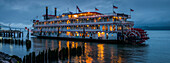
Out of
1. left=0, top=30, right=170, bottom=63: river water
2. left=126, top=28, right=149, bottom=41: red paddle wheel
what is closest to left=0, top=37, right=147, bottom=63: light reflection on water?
left=0, top=30, right=170, bottom=63: river water

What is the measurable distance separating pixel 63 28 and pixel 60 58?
35102 mm

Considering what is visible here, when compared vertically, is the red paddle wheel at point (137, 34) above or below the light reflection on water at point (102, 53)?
above

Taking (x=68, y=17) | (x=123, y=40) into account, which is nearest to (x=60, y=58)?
(x=123, y=40)

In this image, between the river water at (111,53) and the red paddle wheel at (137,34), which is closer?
the river water at (111,53)

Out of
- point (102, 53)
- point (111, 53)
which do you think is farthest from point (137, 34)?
point (102, 53)

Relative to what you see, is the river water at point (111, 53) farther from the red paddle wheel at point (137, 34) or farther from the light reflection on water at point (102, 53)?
the red paddle wheel at point (137, 34)

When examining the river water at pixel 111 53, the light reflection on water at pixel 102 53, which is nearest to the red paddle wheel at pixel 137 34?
the river water at pixel 111 53

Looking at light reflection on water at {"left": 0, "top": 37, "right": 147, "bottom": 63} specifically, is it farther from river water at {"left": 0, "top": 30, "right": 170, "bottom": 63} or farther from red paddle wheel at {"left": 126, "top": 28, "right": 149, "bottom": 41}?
red paddle wheel at {"left": 126, "top": 28, "right": 149, "bottom": 41}

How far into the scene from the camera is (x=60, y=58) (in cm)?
2014

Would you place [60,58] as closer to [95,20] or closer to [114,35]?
[114,35]

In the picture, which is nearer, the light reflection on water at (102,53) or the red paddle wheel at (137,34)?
the light reflection on water at (102,53)

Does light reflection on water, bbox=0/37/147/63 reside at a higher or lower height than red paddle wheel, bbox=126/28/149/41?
lower

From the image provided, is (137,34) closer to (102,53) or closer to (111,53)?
(111,53)

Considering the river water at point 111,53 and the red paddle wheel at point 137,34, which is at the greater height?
the red paddle wheel at point 137,34
